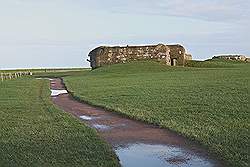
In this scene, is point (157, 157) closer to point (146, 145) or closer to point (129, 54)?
point (146, 145)

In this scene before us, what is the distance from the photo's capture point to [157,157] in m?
9.06

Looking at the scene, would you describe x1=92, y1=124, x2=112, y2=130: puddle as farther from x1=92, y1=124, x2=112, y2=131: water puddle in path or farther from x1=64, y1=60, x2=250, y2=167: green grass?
x1=64, y1=60, x2=250, y2=167: green grass

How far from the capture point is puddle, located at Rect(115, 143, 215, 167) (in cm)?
848

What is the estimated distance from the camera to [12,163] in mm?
8180

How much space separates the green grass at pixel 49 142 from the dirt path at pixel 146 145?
17.6 inches

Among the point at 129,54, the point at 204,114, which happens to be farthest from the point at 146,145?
the point at 129,54

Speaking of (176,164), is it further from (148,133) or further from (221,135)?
(148,133)

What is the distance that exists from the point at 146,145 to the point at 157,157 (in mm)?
1219

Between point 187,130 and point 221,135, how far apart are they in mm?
1158

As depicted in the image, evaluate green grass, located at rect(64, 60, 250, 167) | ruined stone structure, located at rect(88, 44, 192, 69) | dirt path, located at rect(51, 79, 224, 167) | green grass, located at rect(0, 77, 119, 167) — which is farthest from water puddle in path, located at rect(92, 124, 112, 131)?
ruined stone structure, located at rect(88, 44, 192, 69)

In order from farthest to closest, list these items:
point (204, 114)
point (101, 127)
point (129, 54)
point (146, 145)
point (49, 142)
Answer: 1. point (129, 54)
2. point (204, 114)
3. point (101, 127)
4. point (146, 145)
5. point (49, 142)

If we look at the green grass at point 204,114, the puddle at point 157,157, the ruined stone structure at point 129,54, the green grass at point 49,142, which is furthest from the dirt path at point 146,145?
the ruined stone structure at point 129,54

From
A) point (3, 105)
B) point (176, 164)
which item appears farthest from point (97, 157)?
point (3, 105)

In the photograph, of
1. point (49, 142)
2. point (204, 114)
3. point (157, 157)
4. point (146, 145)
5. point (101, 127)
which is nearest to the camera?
point (157, 157)
